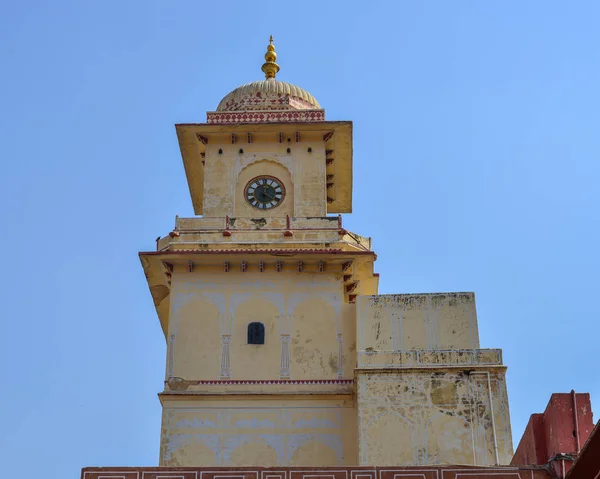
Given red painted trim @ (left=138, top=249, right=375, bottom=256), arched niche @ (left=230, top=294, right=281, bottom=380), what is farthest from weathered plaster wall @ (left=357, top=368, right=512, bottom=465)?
red painted trim @ (left=138, top=249, right=375, bottom=256)

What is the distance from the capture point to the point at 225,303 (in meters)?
31.1

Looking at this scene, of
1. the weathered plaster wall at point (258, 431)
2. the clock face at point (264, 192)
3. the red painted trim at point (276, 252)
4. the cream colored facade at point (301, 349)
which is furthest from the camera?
the clock face at point (264, 192)

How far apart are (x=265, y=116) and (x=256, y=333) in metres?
7.81

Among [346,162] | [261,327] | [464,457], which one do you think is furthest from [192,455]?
[346,162]

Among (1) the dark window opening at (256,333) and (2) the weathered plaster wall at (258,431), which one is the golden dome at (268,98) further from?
(2) the weathered plaster wall at (258,431)

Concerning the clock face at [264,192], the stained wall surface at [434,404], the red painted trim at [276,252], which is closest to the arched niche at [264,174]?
the clock face at [264,192]

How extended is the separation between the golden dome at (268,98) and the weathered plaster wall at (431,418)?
11227 mm

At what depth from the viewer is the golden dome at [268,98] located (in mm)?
36156

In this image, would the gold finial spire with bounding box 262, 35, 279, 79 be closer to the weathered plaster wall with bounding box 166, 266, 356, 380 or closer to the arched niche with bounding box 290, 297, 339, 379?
the weathered plaster wall with bounding box 166, 266, 356, 380

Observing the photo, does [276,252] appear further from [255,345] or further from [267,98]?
[267,98]

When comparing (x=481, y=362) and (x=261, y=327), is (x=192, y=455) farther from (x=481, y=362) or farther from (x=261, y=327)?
(x=481, y=362)

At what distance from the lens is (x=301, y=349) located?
3048 cm

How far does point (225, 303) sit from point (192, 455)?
451cm

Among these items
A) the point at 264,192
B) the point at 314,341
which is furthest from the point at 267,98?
the point at 314,341
